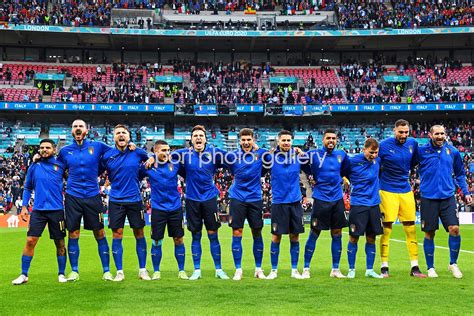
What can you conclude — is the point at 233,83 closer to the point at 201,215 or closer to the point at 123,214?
the point at 201,215

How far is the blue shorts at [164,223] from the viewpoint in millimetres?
9906

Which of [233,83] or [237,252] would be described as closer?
[237,252]

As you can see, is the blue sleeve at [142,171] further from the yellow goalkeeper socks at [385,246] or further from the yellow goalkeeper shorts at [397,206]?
the yellow goalkeeper socks at [385,246]

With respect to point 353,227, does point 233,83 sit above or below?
above

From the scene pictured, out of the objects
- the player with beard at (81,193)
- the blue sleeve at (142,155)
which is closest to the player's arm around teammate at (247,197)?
the blue sleeve at (142,155)

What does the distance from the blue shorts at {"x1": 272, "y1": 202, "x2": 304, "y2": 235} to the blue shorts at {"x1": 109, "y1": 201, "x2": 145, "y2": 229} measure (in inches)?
84.0

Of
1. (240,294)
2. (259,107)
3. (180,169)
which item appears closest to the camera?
(240,294)

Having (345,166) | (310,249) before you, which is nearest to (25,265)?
(310,249)

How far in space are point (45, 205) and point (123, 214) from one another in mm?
1186

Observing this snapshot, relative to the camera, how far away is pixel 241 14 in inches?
2026

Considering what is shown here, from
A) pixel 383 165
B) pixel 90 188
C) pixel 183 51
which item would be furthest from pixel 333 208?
pixel 183 51

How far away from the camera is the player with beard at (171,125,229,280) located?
10.0 m

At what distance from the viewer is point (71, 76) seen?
158 feet

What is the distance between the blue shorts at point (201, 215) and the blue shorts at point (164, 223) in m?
0.17
